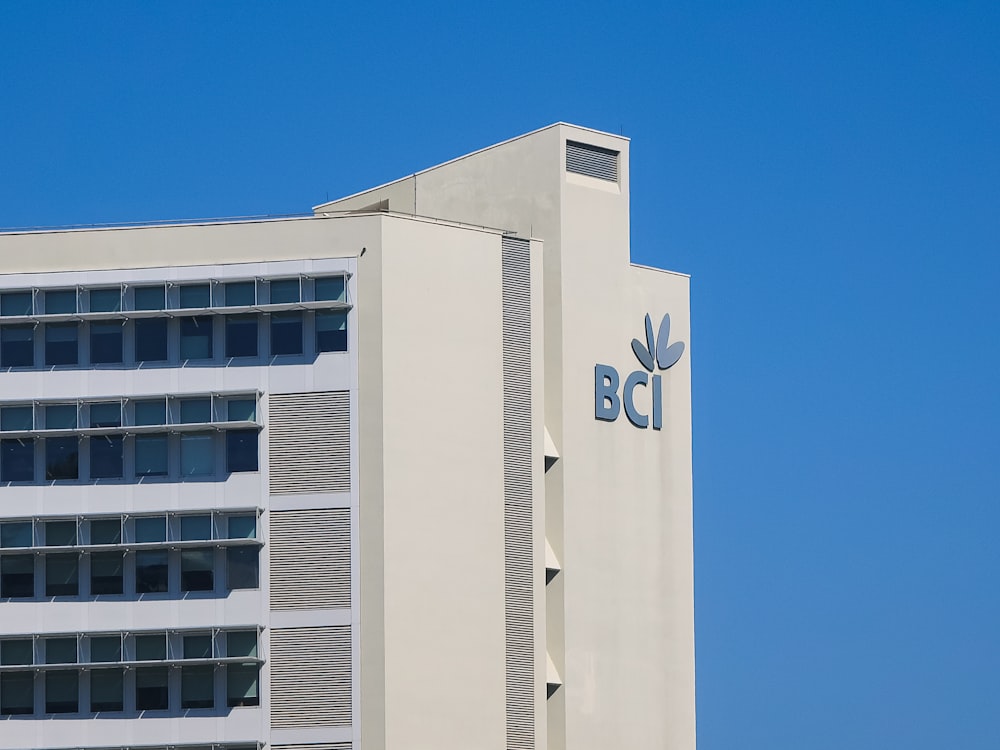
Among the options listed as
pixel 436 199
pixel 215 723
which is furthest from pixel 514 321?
pixel 215 723

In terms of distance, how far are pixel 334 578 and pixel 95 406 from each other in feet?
39.2

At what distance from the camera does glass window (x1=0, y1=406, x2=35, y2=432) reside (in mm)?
79438

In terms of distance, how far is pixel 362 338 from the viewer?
258ft

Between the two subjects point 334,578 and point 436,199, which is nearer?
point 334,578

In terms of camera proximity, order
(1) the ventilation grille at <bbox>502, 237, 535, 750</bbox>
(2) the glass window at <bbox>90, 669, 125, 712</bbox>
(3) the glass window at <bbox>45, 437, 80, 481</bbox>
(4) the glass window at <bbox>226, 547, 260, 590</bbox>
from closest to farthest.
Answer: (2) the glass window at <bbox>90, 669, 125, 712</bbox>
(4) the glass window at <bbox>226, 547, 260, 590</bbox>
(3) the glass window at <bbox>45, 437, 80, 481</bbox>
(1) the ventilation grille at <bbox>502, 237, 535, 750</bbox>

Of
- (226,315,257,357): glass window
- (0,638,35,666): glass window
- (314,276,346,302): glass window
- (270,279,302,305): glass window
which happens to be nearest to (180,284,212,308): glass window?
(226,315,257,357): glass window

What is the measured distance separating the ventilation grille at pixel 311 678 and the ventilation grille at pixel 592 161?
23.0 metres

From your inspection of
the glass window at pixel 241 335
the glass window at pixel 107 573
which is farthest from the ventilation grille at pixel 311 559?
the glass window at pixel 241 335

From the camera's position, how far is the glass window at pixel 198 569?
77875 millimetres

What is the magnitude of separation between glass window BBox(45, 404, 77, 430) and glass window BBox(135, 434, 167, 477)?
279cm

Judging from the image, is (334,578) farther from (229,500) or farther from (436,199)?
(436,199)

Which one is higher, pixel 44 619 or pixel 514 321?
pixel 514 321

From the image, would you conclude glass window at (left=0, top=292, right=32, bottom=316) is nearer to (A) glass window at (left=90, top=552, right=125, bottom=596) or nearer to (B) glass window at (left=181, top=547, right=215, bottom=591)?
(A) glass window at (left=90, top=552, right=125, bottom=596)

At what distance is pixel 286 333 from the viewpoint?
7912 centimetres
